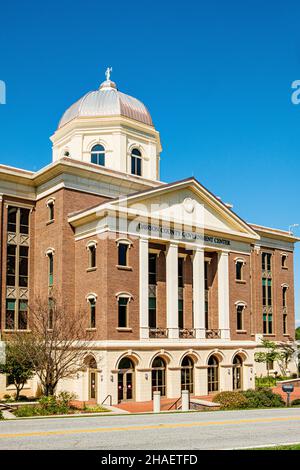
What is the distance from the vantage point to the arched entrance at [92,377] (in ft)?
117

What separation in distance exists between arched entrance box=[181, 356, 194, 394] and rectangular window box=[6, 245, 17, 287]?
12536 millimetres

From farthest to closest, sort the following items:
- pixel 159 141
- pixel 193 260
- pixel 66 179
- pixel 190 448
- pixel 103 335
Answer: pixel 159 141, pixel 193 260, pixel 66 179, pixel 103 335, pixel 190 448

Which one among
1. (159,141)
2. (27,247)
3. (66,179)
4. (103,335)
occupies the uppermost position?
(159,141)

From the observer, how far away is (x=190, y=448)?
14.8 metres

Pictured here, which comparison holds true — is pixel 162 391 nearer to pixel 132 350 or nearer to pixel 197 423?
pixel 132 350

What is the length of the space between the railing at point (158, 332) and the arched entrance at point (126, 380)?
283 cm

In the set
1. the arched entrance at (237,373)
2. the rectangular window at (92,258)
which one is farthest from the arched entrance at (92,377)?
the arched entrance at (237,373)

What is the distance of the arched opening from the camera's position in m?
41.2

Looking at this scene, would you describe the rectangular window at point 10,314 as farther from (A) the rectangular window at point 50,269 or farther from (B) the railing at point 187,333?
(B) the railing at point 187,333

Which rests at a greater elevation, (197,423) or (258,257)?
(258,257)

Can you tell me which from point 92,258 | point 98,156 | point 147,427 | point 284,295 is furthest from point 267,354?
point 147,427

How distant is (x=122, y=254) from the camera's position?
123 feet

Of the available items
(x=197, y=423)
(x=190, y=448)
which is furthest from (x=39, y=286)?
(x=190, y=448)
